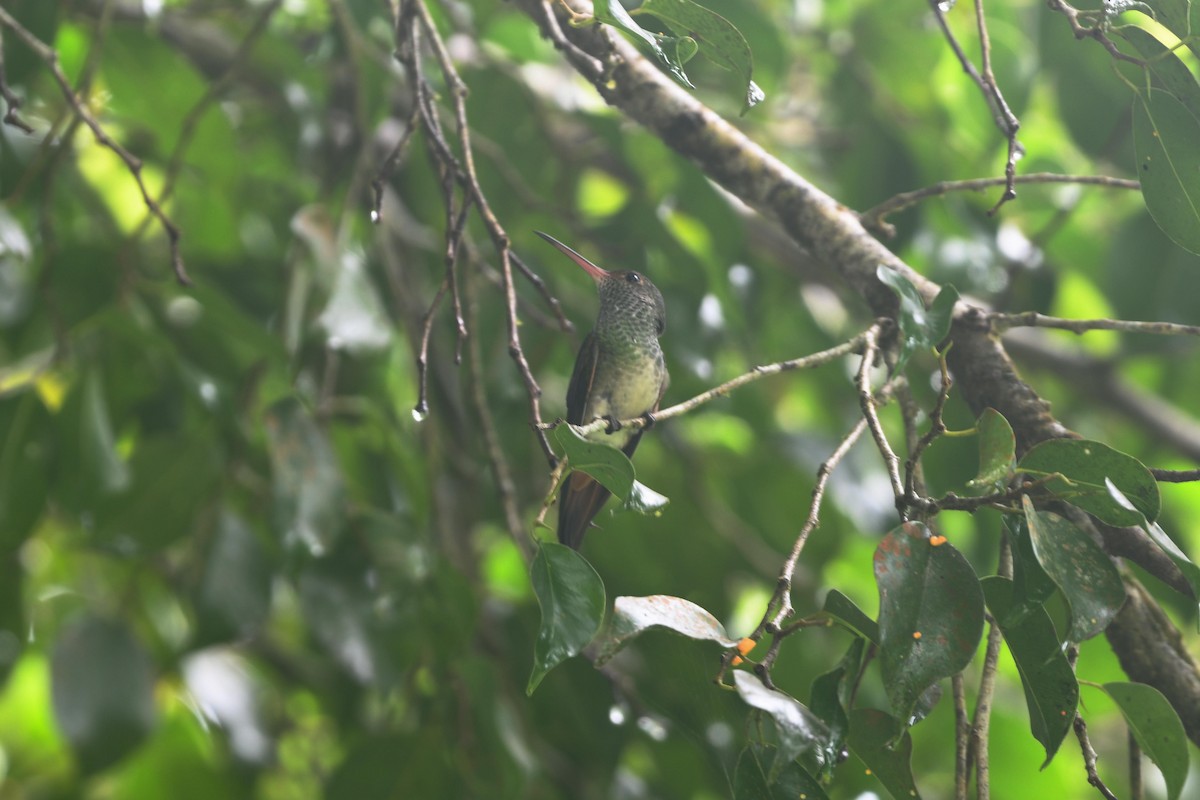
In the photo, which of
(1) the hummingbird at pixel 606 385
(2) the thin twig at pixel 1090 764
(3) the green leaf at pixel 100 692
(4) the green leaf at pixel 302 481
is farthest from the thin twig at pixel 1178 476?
(3) the green leaf at pixel 100 692

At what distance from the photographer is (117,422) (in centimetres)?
237

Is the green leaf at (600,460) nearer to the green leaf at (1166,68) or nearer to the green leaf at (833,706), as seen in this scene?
the green leaf at (833,706)

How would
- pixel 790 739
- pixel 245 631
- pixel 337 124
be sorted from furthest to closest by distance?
1. pixel 337 124
2. pixel 245 631
3. pixel 790 739

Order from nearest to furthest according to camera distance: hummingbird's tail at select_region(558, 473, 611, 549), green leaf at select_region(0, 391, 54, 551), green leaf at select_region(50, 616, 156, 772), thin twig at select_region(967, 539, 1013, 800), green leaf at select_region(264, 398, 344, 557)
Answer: thin twig at select_region(967, 539, 1013, 800)
hummingbird's tail at select_region(558, 473, 611, 549)
green leaf at select_region(264, 398, 344, 557)
green leaf at select_region(0, 391, 54, 551)
green leaf at select_region(50, 616, 156, 772)

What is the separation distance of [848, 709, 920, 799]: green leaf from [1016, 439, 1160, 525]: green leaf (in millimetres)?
320

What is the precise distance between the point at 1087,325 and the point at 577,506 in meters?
0.80

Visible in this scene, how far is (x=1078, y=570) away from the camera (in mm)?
1104

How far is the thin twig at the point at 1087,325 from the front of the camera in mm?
1351

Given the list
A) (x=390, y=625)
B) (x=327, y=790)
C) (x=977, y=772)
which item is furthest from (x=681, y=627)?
(x=327, y=790)

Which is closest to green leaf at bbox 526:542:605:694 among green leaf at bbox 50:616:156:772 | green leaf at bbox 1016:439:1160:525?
green leaf at bbox 1016:439:1160:525

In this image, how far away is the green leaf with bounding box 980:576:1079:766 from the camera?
1131 millimetres

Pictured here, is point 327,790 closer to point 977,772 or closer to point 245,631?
point 245,631

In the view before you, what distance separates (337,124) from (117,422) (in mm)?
1066

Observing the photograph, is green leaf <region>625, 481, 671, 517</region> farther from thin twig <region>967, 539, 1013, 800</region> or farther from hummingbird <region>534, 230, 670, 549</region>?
hummingbird <region>534, 230, 670, 549</region>
